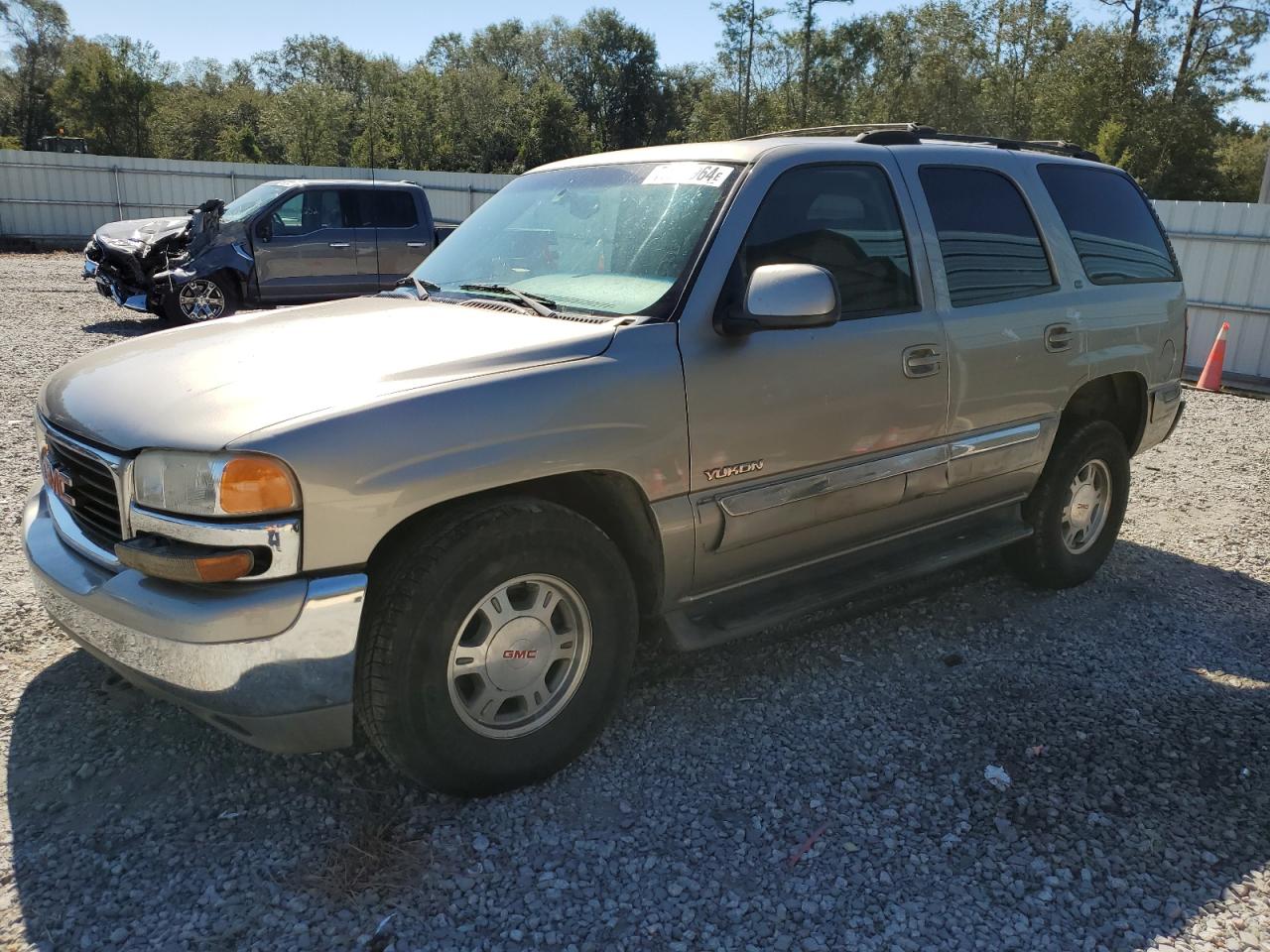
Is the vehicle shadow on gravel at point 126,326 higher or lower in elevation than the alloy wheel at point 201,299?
lower

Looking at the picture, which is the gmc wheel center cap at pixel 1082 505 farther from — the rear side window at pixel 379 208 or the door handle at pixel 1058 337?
the rear side window at pixel 379 208

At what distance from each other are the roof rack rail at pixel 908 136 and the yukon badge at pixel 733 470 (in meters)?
1.41

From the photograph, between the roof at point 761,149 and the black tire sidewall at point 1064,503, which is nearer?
the roof at point 761,149

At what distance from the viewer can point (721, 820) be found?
294cm

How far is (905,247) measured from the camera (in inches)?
149

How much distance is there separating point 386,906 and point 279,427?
1256mm

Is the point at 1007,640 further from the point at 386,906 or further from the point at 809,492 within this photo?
the point at 386,906

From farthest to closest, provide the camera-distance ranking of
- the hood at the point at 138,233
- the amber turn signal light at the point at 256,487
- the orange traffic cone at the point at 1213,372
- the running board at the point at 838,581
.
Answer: the hood at the point at 138,233 → the orange traffic cone at the point at 1213,372 → the running board at the point at 838,581 → the amber turn signal light at the point at 256,487

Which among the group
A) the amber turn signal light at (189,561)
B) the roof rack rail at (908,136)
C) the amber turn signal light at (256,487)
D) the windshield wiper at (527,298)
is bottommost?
the amber turn signal light at (189,561)

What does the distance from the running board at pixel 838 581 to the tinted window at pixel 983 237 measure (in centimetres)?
101

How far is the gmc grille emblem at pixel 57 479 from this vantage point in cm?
298

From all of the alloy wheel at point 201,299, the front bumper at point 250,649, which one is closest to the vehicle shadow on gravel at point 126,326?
the alloy wheel at point 201,299

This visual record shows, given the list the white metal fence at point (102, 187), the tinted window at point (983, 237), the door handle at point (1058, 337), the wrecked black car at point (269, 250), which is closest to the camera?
the tinted window at point (983, 237)

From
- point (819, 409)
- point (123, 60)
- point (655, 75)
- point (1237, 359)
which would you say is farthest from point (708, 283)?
point (655, 75)
